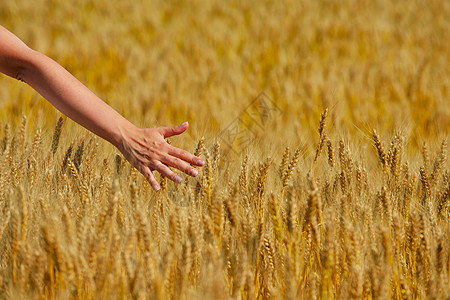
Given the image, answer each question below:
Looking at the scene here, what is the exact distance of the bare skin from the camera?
1.35 metres

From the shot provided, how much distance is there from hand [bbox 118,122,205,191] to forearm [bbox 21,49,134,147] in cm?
4

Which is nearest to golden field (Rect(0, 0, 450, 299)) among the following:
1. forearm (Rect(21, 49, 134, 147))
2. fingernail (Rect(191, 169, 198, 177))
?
fingernail (Rect(191, 169, 198, 177))

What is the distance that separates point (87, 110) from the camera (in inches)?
54.2

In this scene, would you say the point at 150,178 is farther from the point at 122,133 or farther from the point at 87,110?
the point at 87,110

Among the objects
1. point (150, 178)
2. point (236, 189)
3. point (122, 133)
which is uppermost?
point (122, 133)

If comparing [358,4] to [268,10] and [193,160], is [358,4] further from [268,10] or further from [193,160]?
[193,160]

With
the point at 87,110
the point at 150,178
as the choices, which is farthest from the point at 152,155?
the point at 87,110

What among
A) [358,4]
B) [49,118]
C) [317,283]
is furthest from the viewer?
[358,4]

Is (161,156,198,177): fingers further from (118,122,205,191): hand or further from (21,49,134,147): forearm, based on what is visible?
(21,49,134,147): forearm

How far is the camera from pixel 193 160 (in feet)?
4.68

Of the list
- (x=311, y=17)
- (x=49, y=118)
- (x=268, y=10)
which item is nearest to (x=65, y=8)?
(x=268, y=10)

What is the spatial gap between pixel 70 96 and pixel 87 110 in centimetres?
6

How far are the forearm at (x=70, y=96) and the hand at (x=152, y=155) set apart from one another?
4cm

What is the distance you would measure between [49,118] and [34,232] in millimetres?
1850
